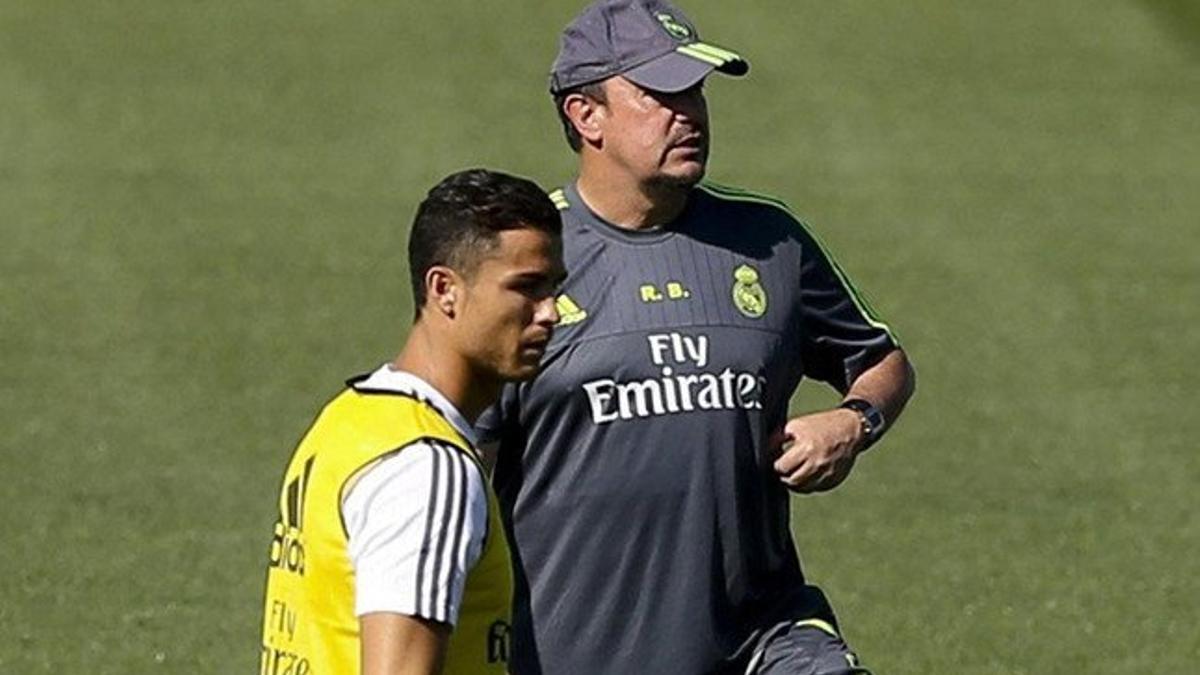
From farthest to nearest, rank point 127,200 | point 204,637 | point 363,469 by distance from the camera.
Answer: point 127,200 → point 204,637 → point 363,469

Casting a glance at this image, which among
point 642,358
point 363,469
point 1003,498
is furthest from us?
point 1003,498

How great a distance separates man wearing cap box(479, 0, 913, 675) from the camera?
6.77 metres

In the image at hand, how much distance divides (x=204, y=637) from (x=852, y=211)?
7995 mm

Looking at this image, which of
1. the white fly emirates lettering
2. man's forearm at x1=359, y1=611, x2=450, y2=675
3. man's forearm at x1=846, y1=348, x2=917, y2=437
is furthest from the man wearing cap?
man's forearm at x1=359, y1=611, x2=450, y2=675

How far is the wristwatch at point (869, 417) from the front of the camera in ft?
23.0

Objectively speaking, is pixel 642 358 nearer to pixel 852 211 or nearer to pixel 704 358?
pixel 704 358

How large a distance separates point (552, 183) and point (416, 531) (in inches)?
532

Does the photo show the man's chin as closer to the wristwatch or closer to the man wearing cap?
the man wearing cap

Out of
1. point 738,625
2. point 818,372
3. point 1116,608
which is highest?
point 818,372

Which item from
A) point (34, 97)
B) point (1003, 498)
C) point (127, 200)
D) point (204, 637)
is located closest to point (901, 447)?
point (1003, 498)

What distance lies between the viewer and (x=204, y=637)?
11250 millimetres

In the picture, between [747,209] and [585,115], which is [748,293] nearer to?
[747,209]

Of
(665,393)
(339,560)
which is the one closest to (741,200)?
(665,393)

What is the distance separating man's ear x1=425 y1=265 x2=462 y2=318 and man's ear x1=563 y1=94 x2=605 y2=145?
176 centimetres
